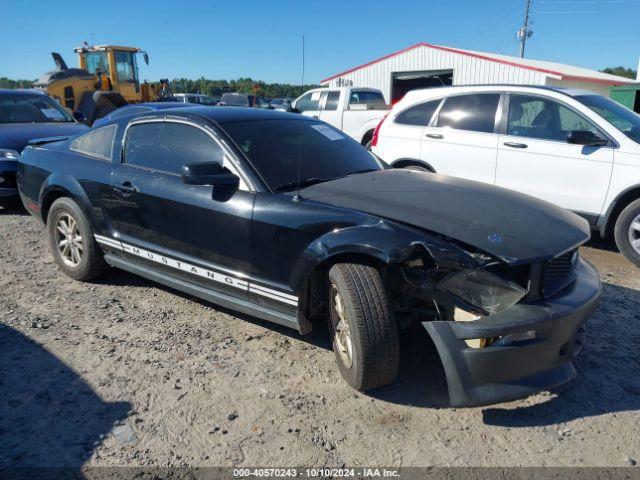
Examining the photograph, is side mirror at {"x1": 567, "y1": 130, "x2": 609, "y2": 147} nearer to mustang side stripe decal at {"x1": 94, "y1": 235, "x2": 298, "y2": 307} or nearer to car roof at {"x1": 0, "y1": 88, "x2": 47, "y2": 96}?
mustang side stripe decal at {"x1": 94, "y1": 235, "x2": 298, "y2": 307}

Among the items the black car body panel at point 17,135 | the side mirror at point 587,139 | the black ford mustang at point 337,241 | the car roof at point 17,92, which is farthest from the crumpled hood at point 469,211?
the car roof at point 17,92

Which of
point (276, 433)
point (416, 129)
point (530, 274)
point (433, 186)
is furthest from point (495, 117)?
point (276, 433)

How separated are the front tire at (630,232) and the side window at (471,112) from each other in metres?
1.75

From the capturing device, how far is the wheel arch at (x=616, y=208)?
5.41 m

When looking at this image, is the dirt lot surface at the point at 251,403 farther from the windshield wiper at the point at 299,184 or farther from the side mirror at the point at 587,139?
the side mirror at the point at 587,139

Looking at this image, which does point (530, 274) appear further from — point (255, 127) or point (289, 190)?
point (255, 127)

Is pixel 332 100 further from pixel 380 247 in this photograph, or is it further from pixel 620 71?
pixel 620 71

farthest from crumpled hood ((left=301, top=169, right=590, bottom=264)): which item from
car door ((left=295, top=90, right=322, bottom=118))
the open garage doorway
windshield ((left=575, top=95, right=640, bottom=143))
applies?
the open garage doorway

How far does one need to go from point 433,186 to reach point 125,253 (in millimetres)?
2526

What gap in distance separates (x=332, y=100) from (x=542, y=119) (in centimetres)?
864

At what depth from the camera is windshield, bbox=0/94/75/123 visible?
878 cm

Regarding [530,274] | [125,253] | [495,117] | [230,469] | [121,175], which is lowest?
[230,469]

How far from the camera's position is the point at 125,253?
4.38 metres

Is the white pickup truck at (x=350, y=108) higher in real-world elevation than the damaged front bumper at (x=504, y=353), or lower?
higher
